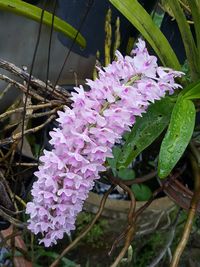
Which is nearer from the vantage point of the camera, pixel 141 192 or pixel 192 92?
pixel 192 92

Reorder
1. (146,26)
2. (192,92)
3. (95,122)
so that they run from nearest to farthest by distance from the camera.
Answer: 1. (95,122)
2. (192,92)
3. (146,26)

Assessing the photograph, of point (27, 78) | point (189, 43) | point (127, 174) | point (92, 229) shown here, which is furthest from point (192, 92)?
point (92, 229)

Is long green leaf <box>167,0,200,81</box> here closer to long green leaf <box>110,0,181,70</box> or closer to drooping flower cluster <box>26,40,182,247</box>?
long green leaf <box>110,0,181,70</box>

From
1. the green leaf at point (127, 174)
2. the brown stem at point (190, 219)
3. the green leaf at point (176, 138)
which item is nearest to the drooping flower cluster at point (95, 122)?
the green leaf at point (176, 138)

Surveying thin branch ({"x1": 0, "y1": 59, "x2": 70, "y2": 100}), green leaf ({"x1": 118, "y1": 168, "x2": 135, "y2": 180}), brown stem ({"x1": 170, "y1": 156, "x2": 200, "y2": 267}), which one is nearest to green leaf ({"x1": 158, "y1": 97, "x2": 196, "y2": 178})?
brown stem ({"x1": 170, "y1": 156, "x2": 200, "y2": 267})

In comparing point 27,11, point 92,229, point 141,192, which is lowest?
point 92,229

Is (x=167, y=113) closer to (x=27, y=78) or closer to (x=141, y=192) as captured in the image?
(x=27, y=78)

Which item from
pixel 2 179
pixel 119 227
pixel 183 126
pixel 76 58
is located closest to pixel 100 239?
pixel 119 227
